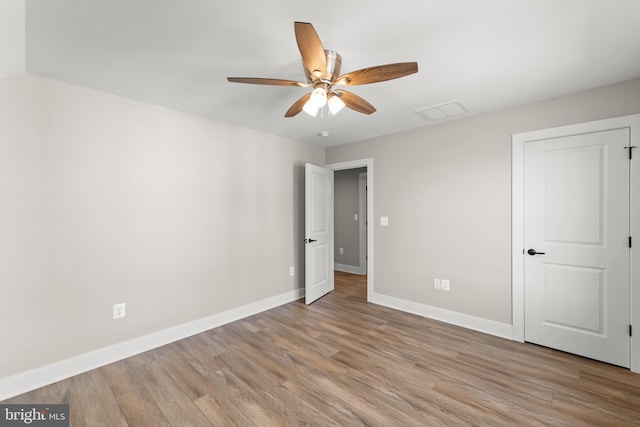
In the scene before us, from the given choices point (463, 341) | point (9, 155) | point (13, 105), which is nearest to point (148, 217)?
point (9, 155)

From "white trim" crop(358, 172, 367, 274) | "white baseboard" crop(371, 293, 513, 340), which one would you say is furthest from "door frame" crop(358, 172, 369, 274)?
"white baseboard" crop(371, 293, 513, 340)

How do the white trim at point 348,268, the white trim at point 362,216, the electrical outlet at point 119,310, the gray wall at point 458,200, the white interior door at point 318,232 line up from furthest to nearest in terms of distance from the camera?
1. the white trim at point 348,268
2. the white trim at point 362,216
3. the white interior door at point 318,232
4. the gray wall at point 458,200
5. the electrical outlet at point 119,310

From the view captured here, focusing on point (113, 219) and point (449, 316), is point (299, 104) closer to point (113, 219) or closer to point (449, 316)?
point (113, 219)

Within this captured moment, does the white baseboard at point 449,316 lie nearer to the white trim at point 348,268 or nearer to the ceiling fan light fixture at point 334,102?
the white trim at point 348,268

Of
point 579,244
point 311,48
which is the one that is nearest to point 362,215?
point 579,244

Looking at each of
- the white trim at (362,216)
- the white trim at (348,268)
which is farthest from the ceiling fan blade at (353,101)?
the white trim at (348,268)

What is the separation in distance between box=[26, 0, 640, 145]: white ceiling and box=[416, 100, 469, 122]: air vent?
0.11m

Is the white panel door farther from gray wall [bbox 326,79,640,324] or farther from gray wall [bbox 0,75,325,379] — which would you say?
gray wall [bbox 0,75,325,379]

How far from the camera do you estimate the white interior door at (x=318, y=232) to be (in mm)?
3793

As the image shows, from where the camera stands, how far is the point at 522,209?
271cm

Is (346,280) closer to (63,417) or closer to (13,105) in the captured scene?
(63,417)

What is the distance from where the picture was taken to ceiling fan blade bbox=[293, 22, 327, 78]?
1.25 metres

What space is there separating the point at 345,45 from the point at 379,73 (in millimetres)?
313

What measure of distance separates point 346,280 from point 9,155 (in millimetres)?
4514
